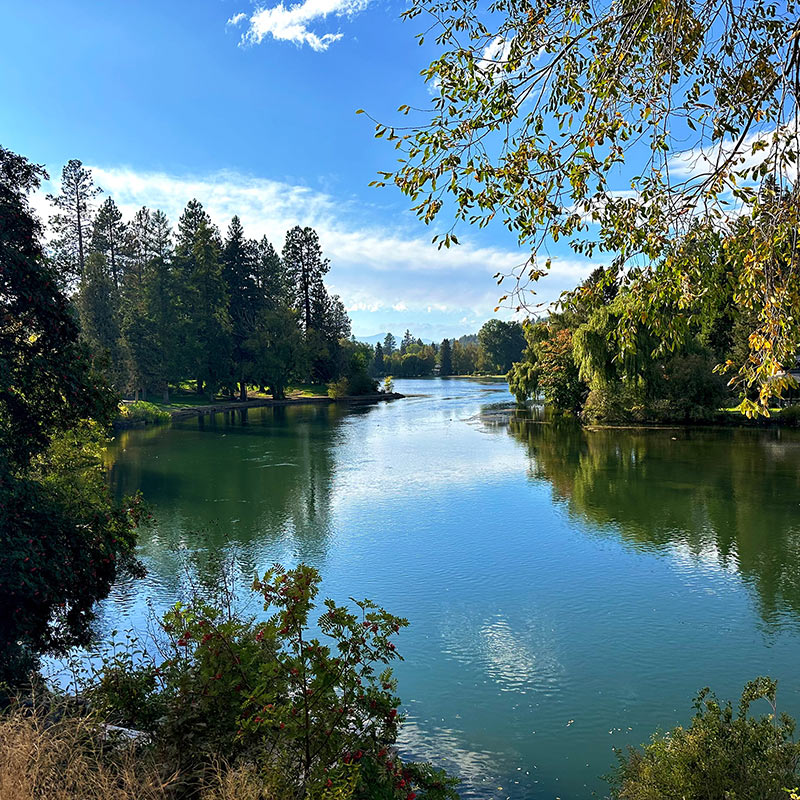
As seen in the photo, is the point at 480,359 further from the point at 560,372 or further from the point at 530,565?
the point at 530,565

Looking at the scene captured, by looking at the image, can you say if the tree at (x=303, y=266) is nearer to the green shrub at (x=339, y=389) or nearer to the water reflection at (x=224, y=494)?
the green shrub at (x=339, y=389)

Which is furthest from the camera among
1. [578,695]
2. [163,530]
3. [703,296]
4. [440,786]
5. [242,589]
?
[163,530]

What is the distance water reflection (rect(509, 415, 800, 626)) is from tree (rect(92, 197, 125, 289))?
42.6 m

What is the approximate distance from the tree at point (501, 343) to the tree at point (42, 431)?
368ft

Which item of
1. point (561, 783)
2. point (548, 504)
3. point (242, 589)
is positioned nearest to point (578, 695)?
point (561, 783)

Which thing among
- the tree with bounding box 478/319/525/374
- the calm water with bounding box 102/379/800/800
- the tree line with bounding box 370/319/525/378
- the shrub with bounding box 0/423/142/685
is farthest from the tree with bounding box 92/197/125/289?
the tree with bounding box 478/319/525/374

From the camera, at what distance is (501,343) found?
120m

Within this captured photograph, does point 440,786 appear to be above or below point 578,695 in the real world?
above

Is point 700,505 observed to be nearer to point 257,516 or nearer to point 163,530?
point 257,516

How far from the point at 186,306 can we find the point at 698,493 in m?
43.6

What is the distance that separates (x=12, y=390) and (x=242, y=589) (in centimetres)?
523

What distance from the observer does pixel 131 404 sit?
42438 millimetres

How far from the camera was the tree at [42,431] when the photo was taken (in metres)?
8.00

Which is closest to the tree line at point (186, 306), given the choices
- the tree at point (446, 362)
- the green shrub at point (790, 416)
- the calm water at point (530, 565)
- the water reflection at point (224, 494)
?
the water reflection at point (224, 494)
